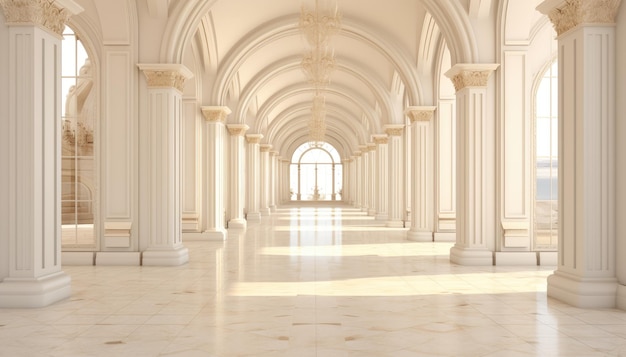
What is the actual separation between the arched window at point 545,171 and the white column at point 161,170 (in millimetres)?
6188

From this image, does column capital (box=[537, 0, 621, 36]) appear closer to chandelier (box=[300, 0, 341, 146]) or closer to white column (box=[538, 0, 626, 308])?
white column (box=[538, 0, 626, 308])

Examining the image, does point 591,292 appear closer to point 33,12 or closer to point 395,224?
point 33,12

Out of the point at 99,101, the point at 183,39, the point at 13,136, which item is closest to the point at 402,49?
the point at 183,39

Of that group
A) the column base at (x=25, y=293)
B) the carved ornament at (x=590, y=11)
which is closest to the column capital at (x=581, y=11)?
the carved ornament at (x=590, y=11)

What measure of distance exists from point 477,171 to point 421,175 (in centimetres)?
483

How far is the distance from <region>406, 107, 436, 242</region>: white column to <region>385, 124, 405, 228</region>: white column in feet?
15.3

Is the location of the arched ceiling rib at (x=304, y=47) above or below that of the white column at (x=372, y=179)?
above

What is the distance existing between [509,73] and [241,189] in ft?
37.0

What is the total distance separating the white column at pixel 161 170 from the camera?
1007 cm

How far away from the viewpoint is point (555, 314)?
20.1ft

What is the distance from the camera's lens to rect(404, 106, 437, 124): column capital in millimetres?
14703

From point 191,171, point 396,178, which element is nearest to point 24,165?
point 191,171

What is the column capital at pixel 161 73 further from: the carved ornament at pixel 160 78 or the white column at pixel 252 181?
the white column at pixel 252 181

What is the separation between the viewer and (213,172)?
14891mm
